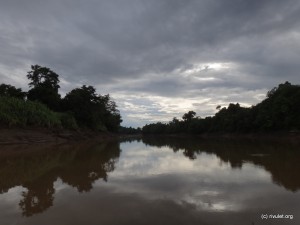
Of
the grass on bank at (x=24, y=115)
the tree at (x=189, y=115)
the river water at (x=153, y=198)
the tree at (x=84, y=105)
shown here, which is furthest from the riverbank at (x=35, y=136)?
the tree at (x=189, y=115)

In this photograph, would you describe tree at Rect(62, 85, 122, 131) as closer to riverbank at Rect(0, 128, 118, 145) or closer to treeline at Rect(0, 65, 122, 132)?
treeline at Rect(0, 65, 122, 132)

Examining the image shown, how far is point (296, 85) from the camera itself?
2554 inches

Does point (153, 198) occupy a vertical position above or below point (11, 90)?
below

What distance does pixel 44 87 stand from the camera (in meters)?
58.7

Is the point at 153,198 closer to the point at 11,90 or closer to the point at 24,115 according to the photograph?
the point at 24,115

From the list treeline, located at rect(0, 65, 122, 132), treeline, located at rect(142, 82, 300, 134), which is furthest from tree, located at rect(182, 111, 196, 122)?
treeline, located at rect(0, 65, 122, 132)

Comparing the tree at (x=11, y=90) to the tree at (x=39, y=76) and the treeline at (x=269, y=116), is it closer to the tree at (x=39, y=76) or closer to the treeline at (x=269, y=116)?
the tree at (x=39, y=76)

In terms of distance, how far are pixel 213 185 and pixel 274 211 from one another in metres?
A: 3.86

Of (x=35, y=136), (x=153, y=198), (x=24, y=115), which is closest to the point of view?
(x=153, y=198)

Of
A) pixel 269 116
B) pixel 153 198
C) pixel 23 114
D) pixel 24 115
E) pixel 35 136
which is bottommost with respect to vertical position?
pixel 153 198

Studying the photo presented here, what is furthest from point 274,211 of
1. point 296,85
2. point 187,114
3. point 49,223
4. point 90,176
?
point 187,114

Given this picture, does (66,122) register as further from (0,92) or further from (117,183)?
(117,183)

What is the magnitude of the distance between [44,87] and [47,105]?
384 cm

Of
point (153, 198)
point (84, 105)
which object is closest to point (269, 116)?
point (84, 105)
